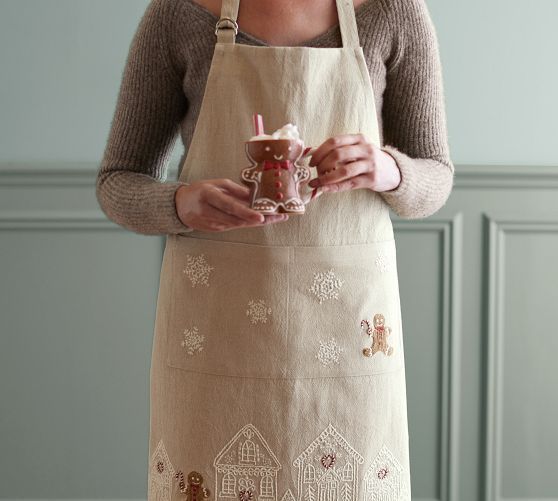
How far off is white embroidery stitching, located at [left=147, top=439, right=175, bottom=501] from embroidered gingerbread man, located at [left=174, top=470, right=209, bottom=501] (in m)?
0.02

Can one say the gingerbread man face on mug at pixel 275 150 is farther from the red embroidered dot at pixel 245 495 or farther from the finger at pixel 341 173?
the red embroidered dot at pixel 245 495

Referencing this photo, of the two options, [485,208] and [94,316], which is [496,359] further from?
[94,316]

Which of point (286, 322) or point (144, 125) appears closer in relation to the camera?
point (286, 322)

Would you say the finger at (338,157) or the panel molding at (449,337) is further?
the panel molding at (449,337)

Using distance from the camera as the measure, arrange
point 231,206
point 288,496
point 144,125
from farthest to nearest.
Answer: point 144,125 → point 288,496 → point 231,206

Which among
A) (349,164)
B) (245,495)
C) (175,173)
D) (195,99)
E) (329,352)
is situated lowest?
(245,495)

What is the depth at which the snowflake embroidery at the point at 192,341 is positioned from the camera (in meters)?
1.22

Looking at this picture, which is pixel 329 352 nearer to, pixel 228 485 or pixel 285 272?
pixel 285 272

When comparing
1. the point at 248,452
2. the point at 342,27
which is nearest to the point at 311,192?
the point at 342,27

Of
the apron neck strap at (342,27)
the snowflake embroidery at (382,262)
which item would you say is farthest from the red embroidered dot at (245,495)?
the apron neck strap at (342,27)

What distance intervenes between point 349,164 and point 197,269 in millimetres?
281

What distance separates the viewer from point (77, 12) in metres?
2.48

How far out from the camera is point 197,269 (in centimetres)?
123

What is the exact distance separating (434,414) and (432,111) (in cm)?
146
